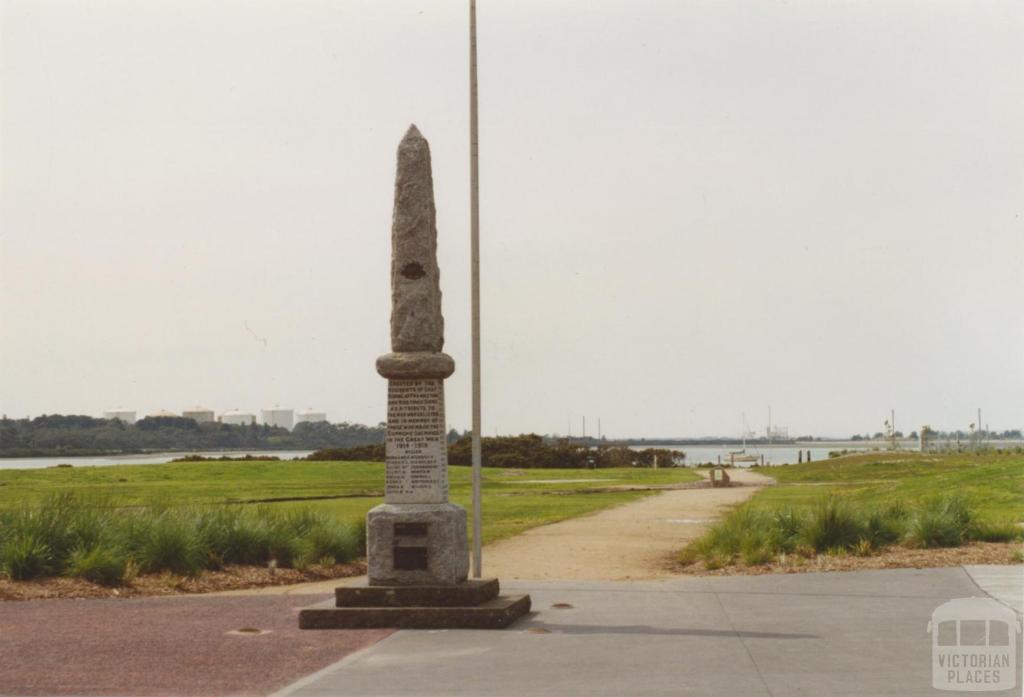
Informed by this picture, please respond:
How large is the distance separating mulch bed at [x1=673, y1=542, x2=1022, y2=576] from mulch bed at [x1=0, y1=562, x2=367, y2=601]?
5.22 meters

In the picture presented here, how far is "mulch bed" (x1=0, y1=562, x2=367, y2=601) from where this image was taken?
15.4 m

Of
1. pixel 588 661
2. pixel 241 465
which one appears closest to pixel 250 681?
A: pixel 588 661

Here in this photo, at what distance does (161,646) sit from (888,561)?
9667mm

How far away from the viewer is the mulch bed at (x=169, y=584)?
50.5 ft

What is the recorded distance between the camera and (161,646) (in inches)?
445

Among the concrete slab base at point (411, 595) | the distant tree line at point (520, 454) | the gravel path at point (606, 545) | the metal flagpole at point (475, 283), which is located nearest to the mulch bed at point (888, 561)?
the gravel path at point (606, 545)

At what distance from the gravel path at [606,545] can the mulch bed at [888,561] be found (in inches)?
37.3

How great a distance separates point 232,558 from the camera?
687 inches

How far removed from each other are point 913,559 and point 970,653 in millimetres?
6927

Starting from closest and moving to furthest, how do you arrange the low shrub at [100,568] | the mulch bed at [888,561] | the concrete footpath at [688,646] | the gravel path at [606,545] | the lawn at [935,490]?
the concrete footpath at [688,646], the low shrub at [100,568], the mulch bed at [888,561], the gravel path at [606,545], the lawn at [935,490]

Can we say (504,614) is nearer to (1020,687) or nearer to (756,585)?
(756,585)

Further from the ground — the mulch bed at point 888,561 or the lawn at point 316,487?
the lawn at point 316,487

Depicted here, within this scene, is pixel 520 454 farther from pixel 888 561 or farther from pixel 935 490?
pixel 888 561

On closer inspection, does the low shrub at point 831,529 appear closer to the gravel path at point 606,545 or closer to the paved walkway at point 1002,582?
the gravel path at point 606,545
